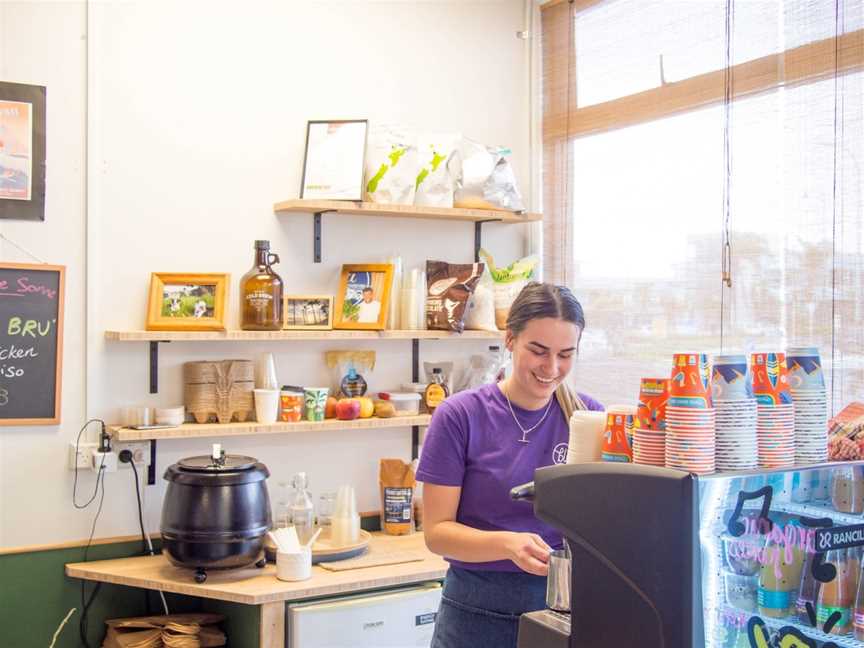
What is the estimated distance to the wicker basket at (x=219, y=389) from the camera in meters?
3.33

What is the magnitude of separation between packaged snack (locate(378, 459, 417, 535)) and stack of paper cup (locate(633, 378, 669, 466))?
2.20m

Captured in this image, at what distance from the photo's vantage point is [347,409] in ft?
11.6

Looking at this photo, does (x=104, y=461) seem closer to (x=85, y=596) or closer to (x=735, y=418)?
(x=85, y=596)

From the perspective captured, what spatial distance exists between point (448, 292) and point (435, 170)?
456 mm

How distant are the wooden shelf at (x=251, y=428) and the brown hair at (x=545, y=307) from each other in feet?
3.73

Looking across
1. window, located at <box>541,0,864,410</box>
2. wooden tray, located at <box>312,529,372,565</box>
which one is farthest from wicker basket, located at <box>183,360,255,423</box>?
window, located at <box>541,0,864,410</box>

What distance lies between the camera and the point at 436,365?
153 inches

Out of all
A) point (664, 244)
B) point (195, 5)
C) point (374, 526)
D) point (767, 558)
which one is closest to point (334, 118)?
point (195, 5)

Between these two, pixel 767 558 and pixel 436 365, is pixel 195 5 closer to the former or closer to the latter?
pixel 436 365

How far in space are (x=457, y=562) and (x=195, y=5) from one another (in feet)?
7.22

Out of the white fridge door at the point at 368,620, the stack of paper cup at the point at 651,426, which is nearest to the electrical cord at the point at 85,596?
the white fridge door at the point at 368,620

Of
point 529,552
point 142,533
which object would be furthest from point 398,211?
point 529,552

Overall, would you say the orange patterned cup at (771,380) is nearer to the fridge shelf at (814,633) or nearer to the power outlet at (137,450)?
the fridge shelf at (814,633)

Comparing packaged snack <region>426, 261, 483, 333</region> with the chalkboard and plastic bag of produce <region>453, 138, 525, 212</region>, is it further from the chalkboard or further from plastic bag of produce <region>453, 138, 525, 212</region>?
the chalkboard
